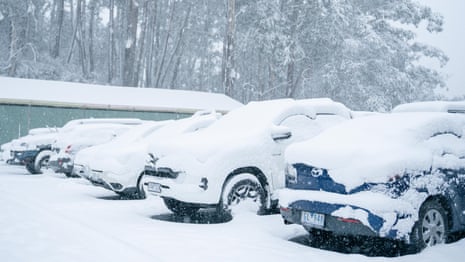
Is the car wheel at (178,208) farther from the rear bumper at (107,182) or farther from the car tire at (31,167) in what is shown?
the car tire at (31,167)

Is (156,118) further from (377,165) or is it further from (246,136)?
(377,165)

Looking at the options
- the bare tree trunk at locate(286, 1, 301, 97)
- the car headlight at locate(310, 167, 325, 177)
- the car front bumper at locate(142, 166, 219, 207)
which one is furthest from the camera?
the bare tree trunk at locate(286, 1, 301, 97)

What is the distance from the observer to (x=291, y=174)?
5.97 m

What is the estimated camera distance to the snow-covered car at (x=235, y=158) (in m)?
6.79

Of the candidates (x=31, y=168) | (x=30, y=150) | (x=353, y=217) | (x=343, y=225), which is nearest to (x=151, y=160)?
(x=343, y=225)

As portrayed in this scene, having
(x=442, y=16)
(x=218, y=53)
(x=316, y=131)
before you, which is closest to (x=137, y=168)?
(x=316, y=131)

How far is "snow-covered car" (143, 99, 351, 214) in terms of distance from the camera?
679 centimetres

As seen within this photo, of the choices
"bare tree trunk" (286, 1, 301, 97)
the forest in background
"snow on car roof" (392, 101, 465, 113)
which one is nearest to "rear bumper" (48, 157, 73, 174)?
"snow on car roof" (392, 101, 465, 113)

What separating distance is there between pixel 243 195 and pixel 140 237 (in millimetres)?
1837

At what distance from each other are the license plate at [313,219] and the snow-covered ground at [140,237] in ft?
1.18

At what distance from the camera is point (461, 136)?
6035 millimetres

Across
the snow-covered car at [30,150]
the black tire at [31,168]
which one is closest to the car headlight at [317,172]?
the snow-covered car at [30,150]

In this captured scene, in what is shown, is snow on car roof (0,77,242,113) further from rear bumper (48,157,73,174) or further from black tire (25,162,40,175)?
rear bumper (48,157,73,174)

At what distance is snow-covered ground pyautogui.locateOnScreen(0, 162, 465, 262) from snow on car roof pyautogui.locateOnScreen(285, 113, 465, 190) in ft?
3.26
